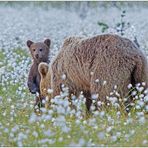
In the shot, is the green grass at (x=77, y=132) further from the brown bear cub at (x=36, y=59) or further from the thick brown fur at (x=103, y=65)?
the brown bear cub at (x=36, y=59)

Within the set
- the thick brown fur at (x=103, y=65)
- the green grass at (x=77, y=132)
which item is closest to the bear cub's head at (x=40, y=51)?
the thick brown fur at (x=103, y=65)

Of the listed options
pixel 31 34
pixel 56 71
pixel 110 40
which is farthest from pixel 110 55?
pixel 31 34

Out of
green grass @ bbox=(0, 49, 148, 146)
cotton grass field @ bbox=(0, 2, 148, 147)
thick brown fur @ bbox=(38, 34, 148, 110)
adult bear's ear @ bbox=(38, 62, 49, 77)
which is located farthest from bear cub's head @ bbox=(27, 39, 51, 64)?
green grass @ bbox=(0, 49, 148, 146)

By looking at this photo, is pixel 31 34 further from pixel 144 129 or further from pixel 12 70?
pixel 144 129

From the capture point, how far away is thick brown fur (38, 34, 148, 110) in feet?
29.2

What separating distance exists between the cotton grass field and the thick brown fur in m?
0.23

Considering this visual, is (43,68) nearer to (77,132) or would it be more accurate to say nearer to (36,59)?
(36,59)

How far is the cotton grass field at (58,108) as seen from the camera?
6836 millimetres

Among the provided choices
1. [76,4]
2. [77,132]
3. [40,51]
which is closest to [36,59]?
[40,51]

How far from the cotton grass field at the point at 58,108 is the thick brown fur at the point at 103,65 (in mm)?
230

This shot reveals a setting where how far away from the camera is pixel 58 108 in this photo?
677 cm

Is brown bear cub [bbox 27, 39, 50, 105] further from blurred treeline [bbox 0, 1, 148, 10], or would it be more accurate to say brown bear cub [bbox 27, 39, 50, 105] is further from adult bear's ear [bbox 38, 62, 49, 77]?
blurred treeline [bbox 0, 1, 148, 10]

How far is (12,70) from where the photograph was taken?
13242 millimetres

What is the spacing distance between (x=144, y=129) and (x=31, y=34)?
13.4 meters
